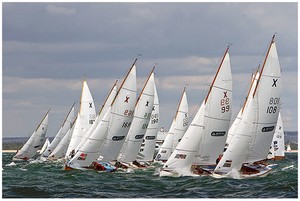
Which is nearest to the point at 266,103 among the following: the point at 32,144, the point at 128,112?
the point at 128,112

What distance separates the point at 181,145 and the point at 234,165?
14.5ft

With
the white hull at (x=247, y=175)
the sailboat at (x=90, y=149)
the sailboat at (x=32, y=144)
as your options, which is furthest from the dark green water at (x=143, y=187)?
the sailboat at (x=32, y=144)

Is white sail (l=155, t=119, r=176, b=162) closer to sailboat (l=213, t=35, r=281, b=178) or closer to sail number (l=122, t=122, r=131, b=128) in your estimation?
sail number (l=122, t=122, r=131, b=128)

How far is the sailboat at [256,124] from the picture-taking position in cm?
5466

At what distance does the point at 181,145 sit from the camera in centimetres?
5681

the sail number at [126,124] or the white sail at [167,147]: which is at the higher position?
the sail number at [126,124]

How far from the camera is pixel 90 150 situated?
65062mm

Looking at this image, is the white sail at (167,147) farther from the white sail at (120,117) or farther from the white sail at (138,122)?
A: the white sail at (120,117)

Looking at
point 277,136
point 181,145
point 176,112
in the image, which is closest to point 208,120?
point 181,145

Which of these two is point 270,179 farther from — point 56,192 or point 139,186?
point 56,192

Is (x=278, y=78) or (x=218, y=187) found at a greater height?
(x=278, y=78)

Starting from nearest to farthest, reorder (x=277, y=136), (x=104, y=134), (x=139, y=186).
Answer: (x=139, y=186) → (x=104, y=134) → (x=277, y=136)

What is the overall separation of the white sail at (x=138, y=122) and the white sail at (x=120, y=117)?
129 inches

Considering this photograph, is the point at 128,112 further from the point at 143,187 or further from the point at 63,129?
the point at 63,129
